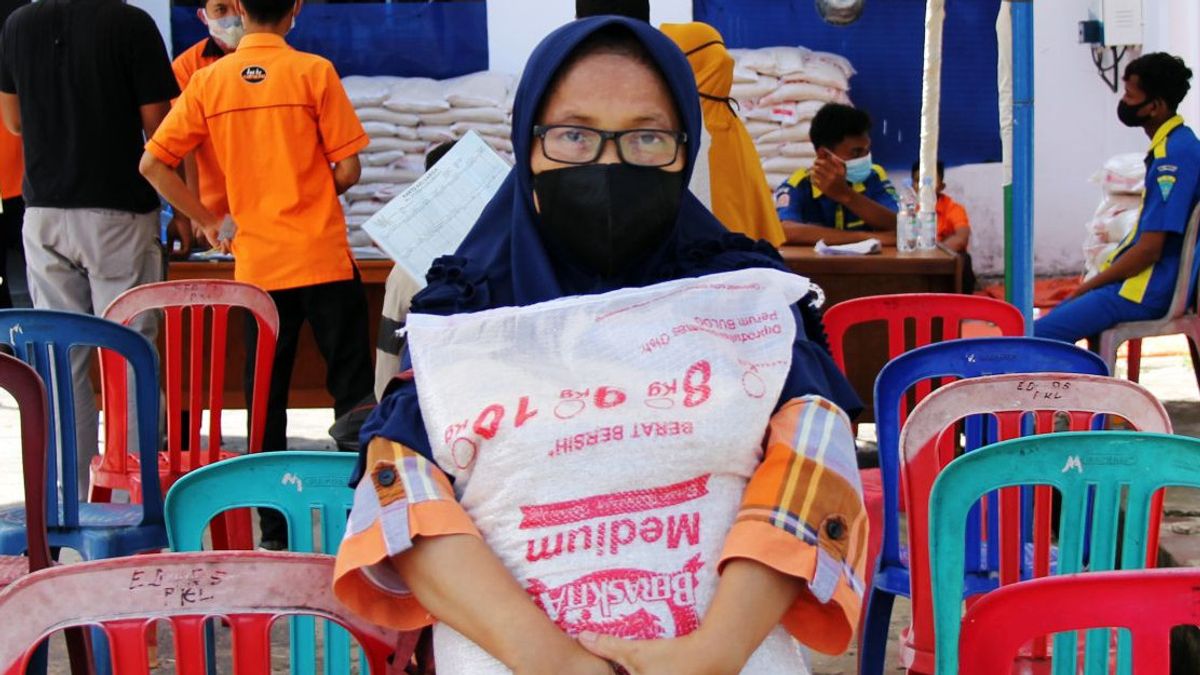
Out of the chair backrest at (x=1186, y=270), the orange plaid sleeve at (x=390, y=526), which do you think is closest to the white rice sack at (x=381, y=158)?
the chair backrest at (x=1186, y=270)

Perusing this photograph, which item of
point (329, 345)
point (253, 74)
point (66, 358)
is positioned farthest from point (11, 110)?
point (66, 358)

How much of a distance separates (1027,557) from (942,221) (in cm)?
405

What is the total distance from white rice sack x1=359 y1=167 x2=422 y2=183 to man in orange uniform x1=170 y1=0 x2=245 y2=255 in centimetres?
113

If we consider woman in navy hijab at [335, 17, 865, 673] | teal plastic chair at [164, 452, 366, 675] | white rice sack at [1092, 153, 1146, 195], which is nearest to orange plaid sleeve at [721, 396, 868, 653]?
woman in navy hijab at [335, 17, 865, 673]

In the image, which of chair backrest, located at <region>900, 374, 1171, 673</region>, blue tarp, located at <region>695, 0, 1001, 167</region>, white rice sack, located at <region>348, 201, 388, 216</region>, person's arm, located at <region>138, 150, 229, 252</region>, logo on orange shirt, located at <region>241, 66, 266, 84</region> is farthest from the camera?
blue tarp, located at <region>695, 0, 1001, 167</region>

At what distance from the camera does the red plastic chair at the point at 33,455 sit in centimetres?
241

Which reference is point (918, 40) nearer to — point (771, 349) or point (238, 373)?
point (238, 373)

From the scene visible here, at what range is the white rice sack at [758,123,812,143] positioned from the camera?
6.61 metres

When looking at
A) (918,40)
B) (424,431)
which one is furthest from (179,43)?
(424,431)

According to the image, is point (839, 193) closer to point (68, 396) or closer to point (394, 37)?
point (394, 37)

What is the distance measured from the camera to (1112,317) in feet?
15.3

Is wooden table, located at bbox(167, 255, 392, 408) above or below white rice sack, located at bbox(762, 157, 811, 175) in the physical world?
below

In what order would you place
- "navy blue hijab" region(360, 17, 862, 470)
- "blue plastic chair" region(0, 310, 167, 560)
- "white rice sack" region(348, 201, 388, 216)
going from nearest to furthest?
"navy blue hijab" region(360, 17, 862, 470)
"blue plastic chair" region(0, 310, 167, 560)
"white rice sack" region(348, 201, 388, 216)

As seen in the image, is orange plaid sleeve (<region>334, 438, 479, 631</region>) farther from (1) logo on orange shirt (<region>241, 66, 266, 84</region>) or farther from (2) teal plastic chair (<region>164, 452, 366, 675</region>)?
(1) logo on orange shirt (<region>241, 66, 266, 84</region>)
